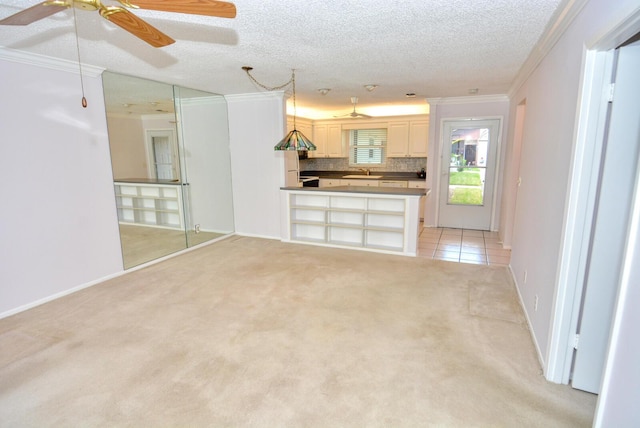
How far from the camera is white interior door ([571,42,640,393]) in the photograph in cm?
164

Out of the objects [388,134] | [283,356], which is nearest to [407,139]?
[388,134]

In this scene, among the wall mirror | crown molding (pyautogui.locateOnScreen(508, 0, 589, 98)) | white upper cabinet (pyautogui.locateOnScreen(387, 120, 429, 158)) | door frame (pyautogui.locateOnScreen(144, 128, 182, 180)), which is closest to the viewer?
crown molding (pyautogui.locateOnScreen(508, 0, 589, 98))

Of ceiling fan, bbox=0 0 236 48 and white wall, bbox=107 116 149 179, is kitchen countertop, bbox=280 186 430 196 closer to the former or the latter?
white wall, bbox=107 116 149 179

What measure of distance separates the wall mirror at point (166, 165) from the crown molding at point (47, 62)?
0.61 ft

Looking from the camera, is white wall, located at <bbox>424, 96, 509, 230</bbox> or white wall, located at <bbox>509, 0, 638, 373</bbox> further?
white wall, located at <bbox>424, 96, 509, 230</bbox>

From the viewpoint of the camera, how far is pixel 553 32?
2.41 m

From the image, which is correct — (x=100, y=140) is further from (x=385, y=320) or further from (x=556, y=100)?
(x=556, y=100)

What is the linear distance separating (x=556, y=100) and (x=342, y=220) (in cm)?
316

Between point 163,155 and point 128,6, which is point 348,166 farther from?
point 128,6

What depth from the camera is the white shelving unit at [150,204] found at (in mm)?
4008

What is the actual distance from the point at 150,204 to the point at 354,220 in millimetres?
2892

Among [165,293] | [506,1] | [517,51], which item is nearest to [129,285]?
[165,293]

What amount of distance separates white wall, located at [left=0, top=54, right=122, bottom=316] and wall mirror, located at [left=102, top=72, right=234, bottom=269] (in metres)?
0.22

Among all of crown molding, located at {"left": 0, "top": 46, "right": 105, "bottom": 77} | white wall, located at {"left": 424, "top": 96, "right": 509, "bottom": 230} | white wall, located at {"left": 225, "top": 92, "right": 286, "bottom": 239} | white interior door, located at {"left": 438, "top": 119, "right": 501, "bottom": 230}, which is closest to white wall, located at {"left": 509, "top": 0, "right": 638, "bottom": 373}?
white wall, located at {"left": 424, "top": 96, "right": 509, "bottom": 230}
